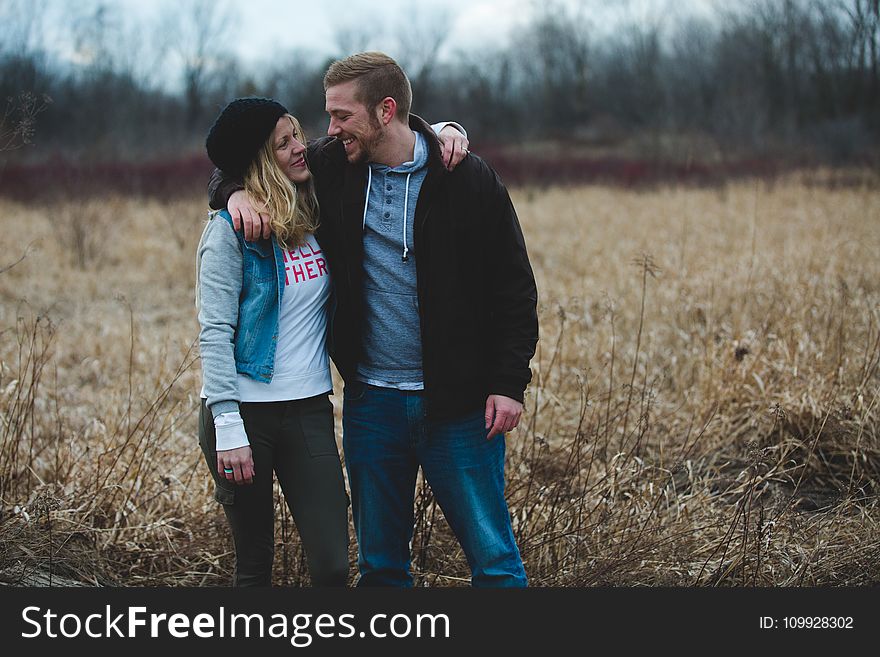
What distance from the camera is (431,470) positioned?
2523mm

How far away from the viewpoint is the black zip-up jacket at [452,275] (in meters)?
2.44

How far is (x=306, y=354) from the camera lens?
2461mm

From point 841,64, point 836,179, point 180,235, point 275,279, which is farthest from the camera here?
point 841,64

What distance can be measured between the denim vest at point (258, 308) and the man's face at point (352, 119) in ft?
1.25

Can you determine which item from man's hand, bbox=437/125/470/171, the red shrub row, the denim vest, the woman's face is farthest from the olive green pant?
the red shrub row

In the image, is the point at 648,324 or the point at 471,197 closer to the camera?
the point at 471,197

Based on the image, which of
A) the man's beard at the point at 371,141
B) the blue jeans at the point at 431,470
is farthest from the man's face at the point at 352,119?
the blue jeans at the point at 431,470

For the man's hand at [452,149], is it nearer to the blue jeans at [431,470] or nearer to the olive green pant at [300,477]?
the blue jeans at [431,470]

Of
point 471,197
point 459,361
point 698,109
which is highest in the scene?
point 698,109

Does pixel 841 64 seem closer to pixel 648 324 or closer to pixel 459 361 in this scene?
pixel 648 324

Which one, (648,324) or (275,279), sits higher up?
(275,279)

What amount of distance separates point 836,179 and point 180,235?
37.7ft

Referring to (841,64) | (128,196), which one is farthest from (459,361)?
(841,64)

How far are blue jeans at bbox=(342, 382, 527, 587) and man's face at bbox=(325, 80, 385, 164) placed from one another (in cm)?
71
